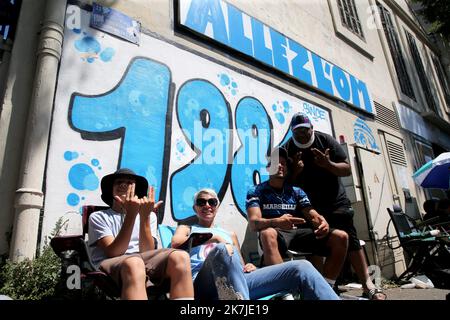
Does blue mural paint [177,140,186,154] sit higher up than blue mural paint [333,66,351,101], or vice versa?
blue mural paint [333,66,351,101]

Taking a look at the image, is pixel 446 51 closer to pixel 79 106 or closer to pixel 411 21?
pixel 411 21

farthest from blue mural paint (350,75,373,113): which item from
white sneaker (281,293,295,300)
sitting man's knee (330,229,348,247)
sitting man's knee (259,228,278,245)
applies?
white sneaker (281,293,295,300)

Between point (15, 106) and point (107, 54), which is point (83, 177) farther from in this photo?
point (107, 54)

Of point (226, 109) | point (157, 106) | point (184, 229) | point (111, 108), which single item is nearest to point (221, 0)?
point (226, 109)

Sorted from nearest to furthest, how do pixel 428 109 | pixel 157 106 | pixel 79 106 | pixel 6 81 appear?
pixel 6 81 < pixel 79 106 < pixel 157 106 < pixel 428 109

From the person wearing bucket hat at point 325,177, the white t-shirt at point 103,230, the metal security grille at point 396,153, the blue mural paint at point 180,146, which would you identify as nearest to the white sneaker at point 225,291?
the white t-shirt at point 103,230

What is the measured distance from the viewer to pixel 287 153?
10.3 ft

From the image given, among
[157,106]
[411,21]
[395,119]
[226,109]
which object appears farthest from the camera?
[411,21]

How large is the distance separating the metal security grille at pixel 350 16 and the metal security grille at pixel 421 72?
4078mm

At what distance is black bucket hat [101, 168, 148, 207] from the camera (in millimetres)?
2301

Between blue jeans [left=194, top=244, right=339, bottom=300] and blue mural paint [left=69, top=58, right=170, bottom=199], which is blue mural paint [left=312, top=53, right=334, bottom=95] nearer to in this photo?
blue mural paint [left=69, top=58, right=170, bottom=199]

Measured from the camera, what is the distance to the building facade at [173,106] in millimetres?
2750

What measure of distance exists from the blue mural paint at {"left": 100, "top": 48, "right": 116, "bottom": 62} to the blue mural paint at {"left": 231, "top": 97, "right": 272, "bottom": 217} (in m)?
1.93

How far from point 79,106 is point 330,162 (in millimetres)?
2644
